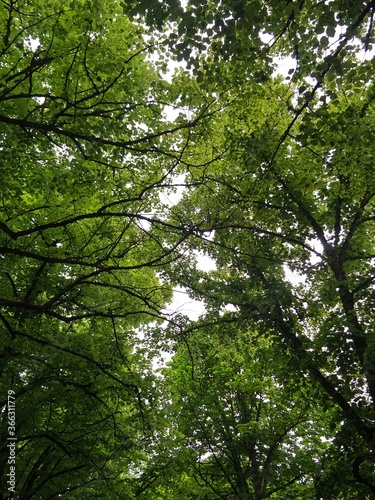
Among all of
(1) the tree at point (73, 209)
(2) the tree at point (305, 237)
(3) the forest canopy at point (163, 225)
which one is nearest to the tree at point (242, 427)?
(3) the forest canopy at point (163, 225)

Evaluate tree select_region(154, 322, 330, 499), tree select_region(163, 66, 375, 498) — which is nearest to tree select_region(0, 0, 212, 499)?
tree select_region(163, 66, 375, 498)

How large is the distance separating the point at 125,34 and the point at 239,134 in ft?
7.93

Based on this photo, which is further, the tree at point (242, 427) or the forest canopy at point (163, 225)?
the tree at point (242, 427)

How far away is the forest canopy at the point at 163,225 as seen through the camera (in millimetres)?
4270

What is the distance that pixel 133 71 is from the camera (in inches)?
246

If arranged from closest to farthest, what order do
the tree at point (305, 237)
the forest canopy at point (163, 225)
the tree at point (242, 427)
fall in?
the forest canopy at point (163, 225), the tree at point (305, 237), the tree at point (242, 427)

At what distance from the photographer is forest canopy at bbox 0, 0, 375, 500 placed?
4.27 meters

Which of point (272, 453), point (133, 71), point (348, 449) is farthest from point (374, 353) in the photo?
point (272, 453)

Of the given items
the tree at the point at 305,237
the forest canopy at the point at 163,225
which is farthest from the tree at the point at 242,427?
the tree at the point at 305,237

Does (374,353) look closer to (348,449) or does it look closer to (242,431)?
(348,449)

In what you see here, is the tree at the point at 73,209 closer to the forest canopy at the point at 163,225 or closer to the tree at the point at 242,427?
the forest canopy at the point at 163,225

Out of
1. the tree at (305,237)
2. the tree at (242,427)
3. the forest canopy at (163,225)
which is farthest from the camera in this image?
the tree at (242,427)

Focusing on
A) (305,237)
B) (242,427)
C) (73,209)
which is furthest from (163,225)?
(242,427)

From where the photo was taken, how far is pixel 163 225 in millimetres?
4844
